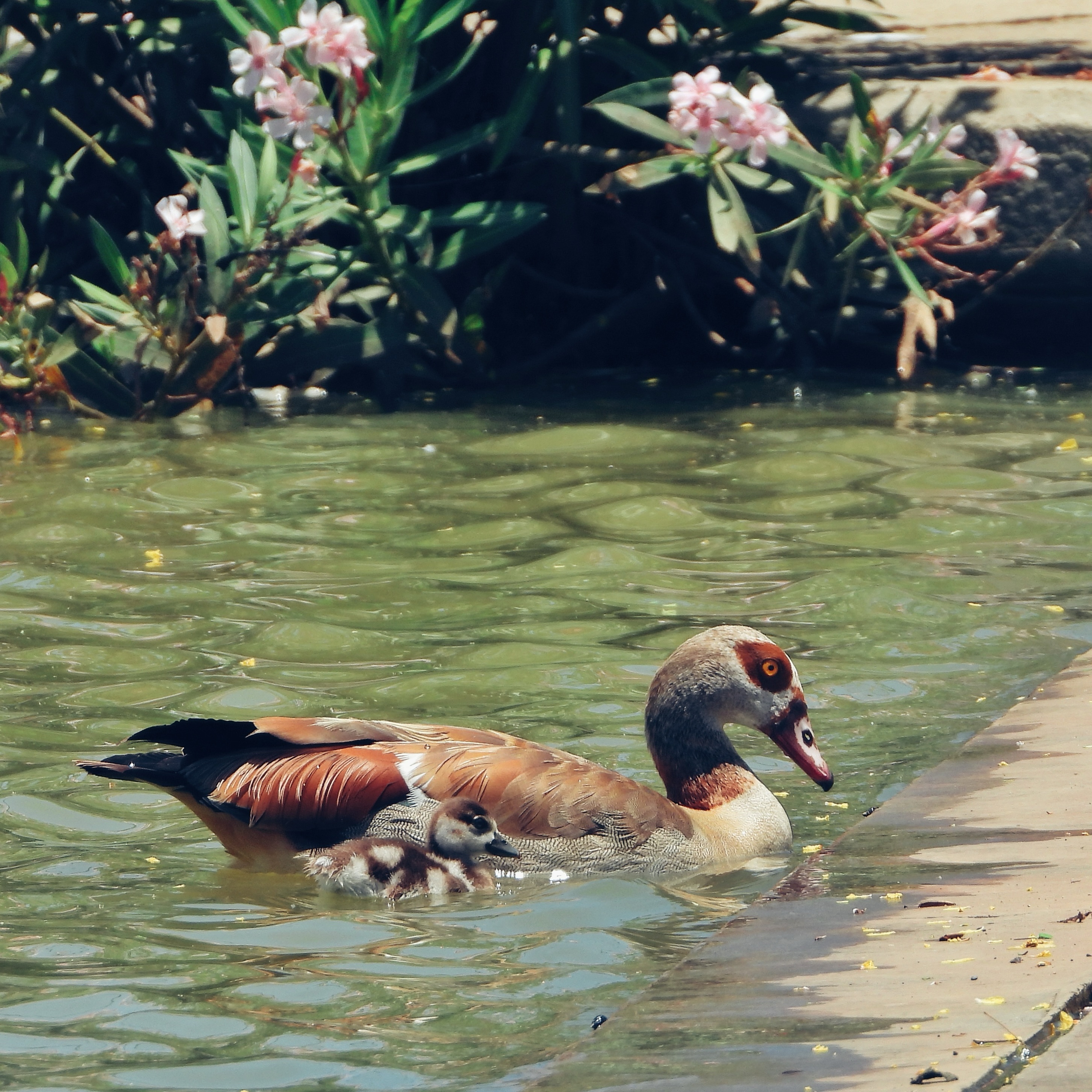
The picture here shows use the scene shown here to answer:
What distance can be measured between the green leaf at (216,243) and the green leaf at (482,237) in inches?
44.5

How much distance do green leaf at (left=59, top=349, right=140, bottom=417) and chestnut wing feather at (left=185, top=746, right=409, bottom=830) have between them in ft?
18.3

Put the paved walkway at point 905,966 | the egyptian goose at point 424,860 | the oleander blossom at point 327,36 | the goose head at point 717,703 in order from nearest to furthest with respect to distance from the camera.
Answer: the paved walkway at point 905,966 < the egyptian goose at point 424,860 < the goose head at point 717,703 < the oleander blossom at point 327,36

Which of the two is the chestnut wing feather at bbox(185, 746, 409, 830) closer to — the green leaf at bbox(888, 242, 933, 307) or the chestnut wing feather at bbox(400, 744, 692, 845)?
the chestnut wing feather at bbox(400, 744, 692, 845)

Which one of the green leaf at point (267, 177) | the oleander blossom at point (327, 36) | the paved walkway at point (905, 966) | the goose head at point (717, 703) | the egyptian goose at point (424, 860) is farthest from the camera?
the green leaf at point (267, 177)

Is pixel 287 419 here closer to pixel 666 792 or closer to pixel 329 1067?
pixel 666 792

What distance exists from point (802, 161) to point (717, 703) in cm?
536

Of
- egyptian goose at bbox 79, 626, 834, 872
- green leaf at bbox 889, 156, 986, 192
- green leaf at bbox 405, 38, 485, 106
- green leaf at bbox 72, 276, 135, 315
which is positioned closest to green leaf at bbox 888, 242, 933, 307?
green leaf at bbox 889, 156, 986, 192

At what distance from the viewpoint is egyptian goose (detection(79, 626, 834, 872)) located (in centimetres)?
470

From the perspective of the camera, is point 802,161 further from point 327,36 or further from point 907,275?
point 327,36

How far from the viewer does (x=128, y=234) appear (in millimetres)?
11156

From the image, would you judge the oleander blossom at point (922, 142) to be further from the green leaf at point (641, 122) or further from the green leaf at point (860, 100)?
the green leaf at point (641, 122)

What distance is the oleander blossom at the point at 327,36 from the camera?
8766 millimetres

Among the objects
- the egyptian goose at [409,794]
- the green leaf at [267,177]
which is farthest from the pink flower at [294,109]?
the egyptian goose at [409,794]

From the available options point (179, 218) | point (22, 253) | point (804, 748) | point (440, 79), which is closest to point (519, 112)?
point (440, 79)
